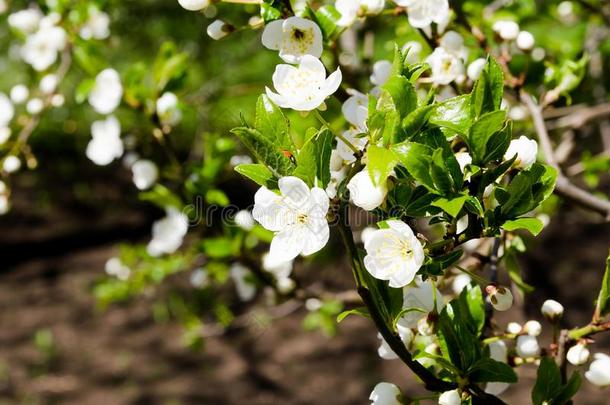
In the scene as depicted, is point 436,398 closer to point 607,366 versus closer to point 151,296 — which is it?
point 607,366

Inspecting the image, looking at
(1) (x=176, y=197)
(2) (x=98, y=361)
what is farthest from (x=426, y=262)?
(2) (x=98, y=361)

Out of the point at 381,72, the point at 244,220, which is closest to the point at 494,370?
the point at 381,72

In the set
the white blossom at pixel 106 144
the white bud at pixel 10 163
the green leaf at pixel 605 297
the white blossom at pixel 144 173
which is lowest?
the white bud at pixel 10 163

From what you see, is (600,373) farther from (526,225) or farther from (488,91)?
(488,91)

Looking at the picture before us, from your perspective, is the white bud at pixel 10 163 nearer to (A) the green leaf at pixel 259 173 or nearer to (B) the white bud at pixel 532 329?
(A) the green leaf at pixel 259 173

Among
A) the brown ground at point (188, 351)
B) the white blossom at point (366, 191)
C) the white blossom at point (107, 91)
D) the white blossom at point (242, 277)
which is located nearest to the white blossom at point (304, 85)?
the white blossom at point (366, 191)

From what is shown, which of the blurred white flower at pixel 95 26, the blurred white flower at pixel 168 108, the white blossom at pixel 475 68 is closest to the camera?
the white blossom at pixel 475 68

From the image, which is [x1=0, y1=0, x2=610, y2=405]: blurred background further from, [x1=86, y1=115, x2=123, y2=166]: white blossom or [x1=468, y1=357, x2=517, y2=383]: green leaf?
[x1=468, y1=357, x2=517, y2=383]: green leaf
